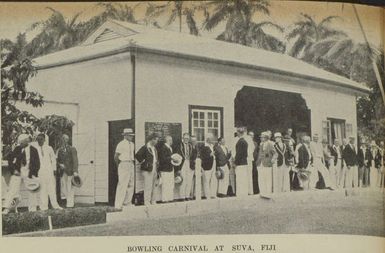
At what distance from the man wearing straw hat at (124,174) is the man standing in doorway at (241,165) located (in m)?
0.49

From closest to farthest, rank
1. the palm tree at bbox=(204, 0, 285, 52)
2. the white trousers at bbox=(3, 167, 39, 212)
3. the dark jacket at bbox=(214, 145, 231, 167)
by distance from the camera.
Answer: the white trousers at bbox=(3, 167, 39, 212) → the palm tree at bbox=(204, 0, 285, 52) → the dark jacket at bbox=(214, 145, 231, 167)

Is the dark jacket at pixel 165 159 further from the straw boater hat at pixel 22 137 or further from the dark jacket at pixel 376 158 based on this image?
the dark jacket at pixel 376 158

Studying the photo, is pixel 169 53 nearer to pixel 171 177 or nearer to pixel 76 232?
pixel 171 177

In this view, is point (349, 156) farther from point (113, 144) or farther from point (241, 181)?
point (113, 144)

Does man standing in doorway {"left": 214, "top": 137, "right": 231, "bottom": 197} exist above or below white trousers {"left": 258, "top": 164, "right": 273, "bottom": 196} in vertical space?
above

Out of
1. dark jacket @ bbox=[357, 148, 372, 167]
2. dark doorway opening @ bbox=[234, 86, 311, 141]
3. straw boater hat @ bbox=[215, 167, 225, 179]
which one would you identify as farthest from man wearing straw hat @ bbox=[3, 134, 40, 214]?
dark jacket @ bbox=[357, 148, 372, 167]

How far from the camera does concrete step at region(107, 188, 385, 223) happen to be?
3383mm

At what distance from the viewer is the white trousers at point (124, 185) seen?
133 inches

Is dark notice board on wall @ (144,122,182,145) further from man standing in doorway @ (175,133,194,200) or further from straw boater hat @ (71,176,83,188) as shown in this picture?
straw boater hat @ (71,176,83,188)

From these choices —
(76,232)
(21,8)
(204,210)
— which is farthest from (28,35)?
(204,210)

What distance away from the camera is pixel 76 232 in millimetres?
3305

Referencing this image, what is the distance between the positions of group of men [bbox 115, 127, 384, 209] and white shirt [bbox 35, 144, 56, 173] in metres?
0.30

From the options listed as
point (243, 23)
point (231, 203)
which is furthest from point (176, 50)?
point (231, 203)

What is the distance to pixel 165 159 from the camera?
345 cm
